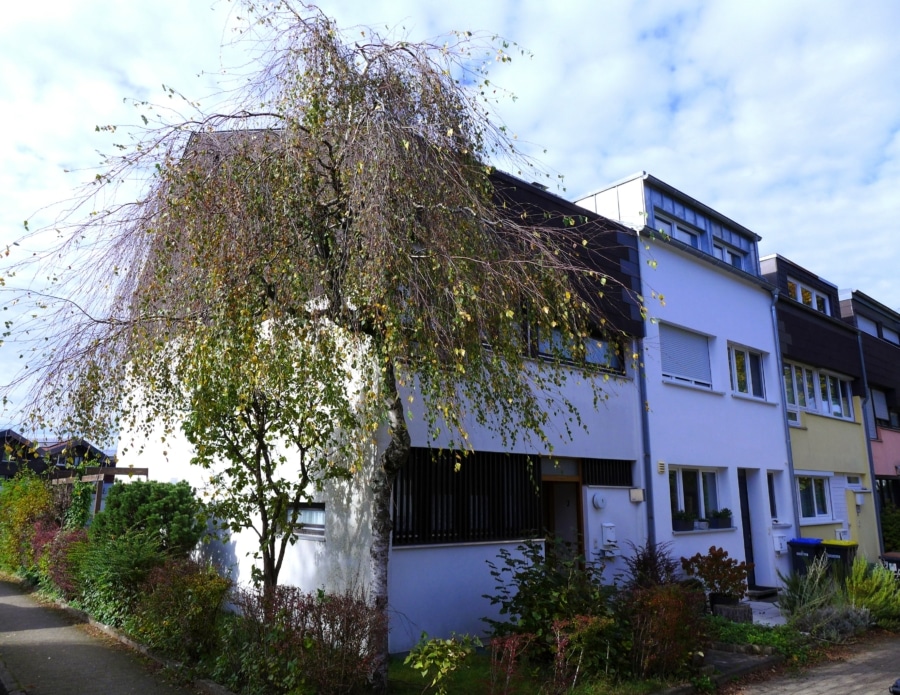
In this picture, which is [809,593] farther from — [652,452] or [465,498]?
[465,498]

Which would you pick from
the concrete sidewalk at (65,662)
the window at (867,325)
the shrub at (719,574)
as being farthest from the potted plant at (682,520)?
the window at (867,325)

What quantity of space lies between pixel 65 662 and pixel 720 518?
11.9 m

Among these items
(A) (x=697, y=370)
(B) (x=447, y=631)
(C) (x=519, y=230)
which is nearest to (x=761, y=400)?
(A) (x=697, y=370)

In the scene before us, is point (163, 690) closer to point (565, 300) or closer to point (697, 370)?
point (565, 300)

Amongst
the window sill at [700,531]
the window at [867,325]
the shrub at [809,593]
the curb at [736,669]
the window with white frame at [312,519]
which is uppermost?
the window at [867,325]

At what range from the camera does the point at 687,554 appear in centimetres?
1366

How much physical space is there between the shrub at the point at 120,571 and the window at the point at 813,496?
48.1ft

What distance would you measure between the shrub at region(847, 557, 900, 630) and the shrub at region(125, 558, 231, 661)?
962cm

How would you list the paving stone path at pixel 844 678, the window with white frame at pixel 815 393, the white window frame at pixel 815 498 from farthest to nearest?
the window with white frame at pixel 815 393 → the white window frame at pixel 815 498 → the paving stone path at pixel 844 678

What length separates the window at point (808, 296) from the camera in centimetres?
2059

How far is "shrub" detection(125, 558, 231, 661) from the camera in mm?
8188

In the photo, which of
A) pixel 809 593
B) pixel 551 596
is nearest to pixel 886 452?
pixel 809 593

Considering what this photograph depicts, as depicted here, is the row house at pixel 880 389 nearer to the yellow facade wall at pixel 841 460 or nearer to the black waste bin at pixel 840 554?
the yellow facade wall at pixel 841 460

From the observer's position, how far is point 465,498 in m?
10.3
